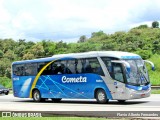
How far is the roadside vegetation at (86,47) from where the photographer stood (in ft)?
176

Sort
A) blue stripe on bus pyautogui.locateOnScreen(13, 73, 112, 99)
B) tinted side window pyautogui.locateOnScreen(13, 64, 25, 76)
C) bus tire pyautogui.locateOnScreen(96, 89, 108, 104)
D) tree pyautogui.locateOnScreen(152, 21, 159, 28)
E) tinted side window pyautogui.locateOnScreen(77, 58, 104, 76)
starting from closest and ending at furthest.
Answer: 1. bus tire pyautogui.locateOnScreen(96, 89, 108, 104)
2. tinted side window pyautogui.locateOnScreen(77, 58, 104, 76)
3. blue stripe on bus pyautogui.locateOnScreen(13, 73, 112, 99)
4. tinted side window pyautogui.locateOnScreen(13, 64, 25, 76)
5. tree pyautogui.locateOnScreen(152, 21, 159, 28)

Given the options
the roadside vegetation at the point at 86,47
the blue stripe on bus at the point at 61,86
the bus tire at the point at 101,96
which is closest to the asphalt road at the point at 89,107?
the bus tire at the point at 101,96

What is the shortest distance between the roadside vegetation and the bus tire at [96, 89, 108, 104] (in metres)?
22.1

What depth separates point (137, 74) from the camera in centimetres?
2255

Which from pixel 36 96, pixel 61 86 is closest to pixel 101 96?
pixel 61 86

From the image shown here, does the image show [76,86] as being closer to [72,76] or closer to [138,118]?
[72,76]

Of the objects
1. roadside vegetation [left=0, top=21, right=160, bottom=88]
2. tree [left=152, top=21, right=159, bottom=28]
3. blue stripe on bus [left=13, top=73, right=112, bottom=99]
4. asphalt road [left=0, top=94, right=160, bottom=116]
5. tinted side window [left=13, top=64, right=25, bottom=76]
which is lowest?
asphalt road [left=0, top=94, right=160, bottom=116]

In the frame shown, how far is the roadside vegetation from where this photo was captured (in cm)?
5353

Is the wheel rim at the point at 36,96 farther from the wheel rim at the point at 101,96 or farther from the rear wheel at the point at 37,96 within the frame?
the wheel rim at the point at 101,96

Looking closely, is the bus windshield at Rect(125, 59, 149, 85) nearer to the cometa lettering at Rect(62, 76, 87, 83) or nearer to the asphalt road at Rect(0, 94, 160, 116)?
the asphalt road at Rect(0, 94, 160, 116)

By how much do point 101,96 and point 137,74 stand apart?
92.9 inches

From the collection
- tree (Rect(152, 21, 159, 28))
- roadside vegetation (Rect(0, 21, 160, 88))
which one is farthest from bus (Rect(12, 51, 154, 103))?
tree (Rect(152, 21, 159, 28))

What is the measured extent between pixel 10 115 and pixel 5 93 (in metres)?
24.7

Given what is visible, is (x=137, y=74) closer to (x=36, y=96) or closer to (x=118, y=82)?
(x=118, y=82)
